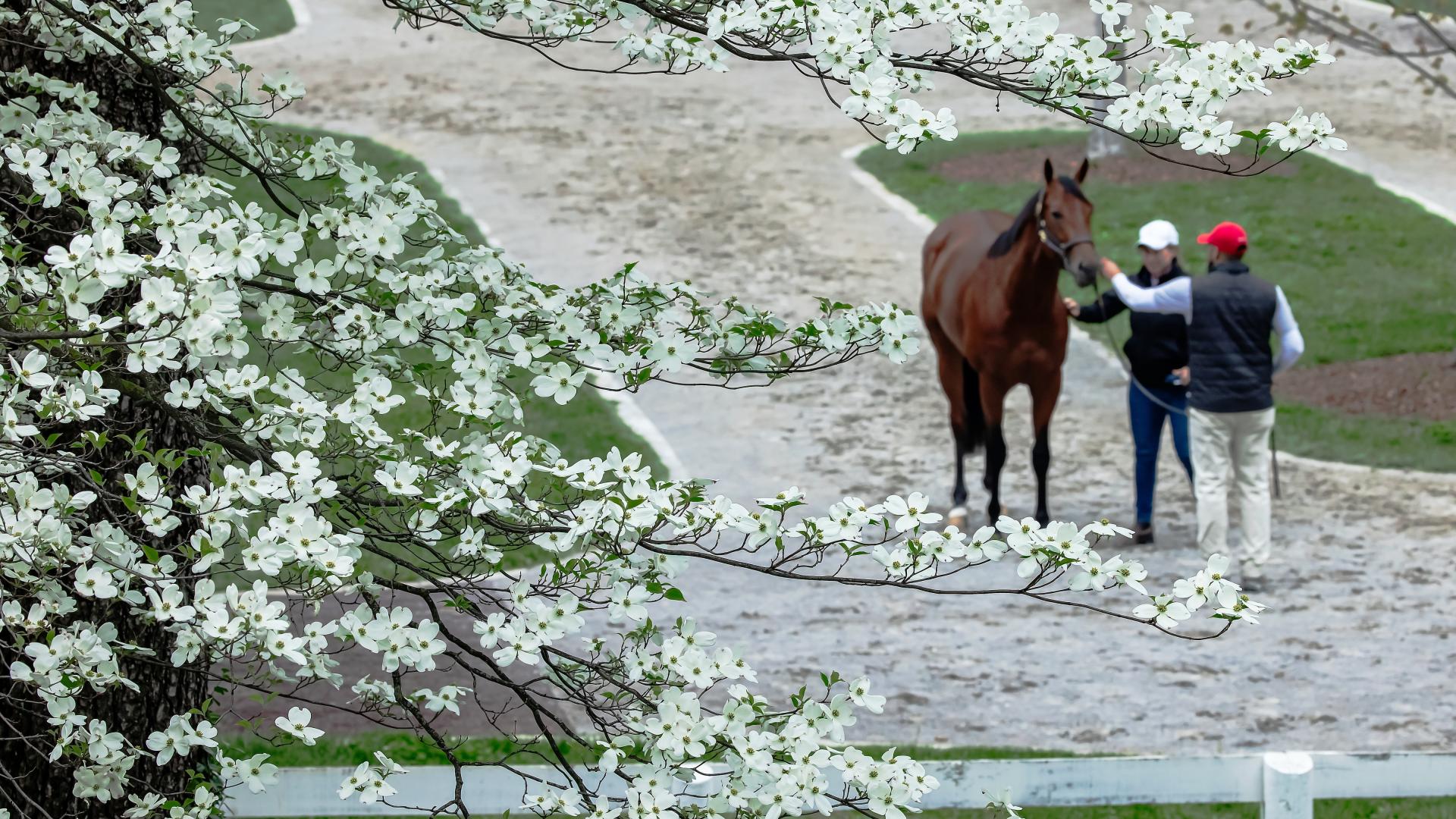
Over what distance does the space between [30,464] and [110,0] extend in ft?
4.71

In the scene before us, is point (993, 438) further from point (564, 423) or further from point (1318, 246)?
point (1318, 246)

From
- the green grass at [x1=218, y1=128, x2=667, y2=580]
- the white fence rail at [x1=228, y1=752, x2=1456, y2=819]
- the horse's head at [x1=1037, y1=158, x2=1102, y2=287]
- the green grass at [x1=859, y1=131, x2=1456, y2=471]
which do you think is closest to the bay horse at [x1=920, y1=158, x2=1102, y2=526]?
the horse's head at [x1=1037, y1=158, x2=1102, y2=287]

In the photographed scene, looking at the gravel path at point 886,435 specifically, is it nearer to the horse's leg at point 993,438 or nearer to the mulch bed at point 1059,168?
the horse's leg at point 993,438

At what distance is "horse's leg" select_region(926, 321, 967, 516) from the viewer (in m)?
11.9

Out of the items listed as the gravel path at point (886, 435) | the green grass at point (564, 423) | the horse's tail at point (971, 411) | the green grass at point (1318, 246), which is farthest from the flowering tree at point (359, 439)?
the green grass at point (1318, 246)

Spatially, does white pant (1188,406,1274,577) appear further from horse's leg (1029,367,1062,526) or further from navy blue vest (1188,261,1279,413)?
horse's leg (1029,367,1062,526)

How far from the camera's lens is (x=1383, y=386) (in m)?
14.9

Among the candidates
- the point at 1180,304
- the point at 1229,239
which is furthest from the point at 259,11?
the point at 1229,239

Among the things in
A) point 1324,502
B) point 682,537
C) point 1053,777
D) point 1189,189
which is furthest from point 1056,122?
point 682,537

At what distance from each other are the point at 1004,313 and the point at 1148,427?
1.19 metres

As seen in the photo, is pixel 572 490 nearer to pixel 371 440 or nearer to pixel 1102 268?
pixel 371 440

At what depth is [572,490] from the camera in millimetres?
4188

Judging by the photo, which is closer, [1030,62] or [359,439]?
[359,439]

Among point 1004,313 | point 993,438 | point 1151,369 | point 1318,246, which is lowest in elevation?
point 1318,246
